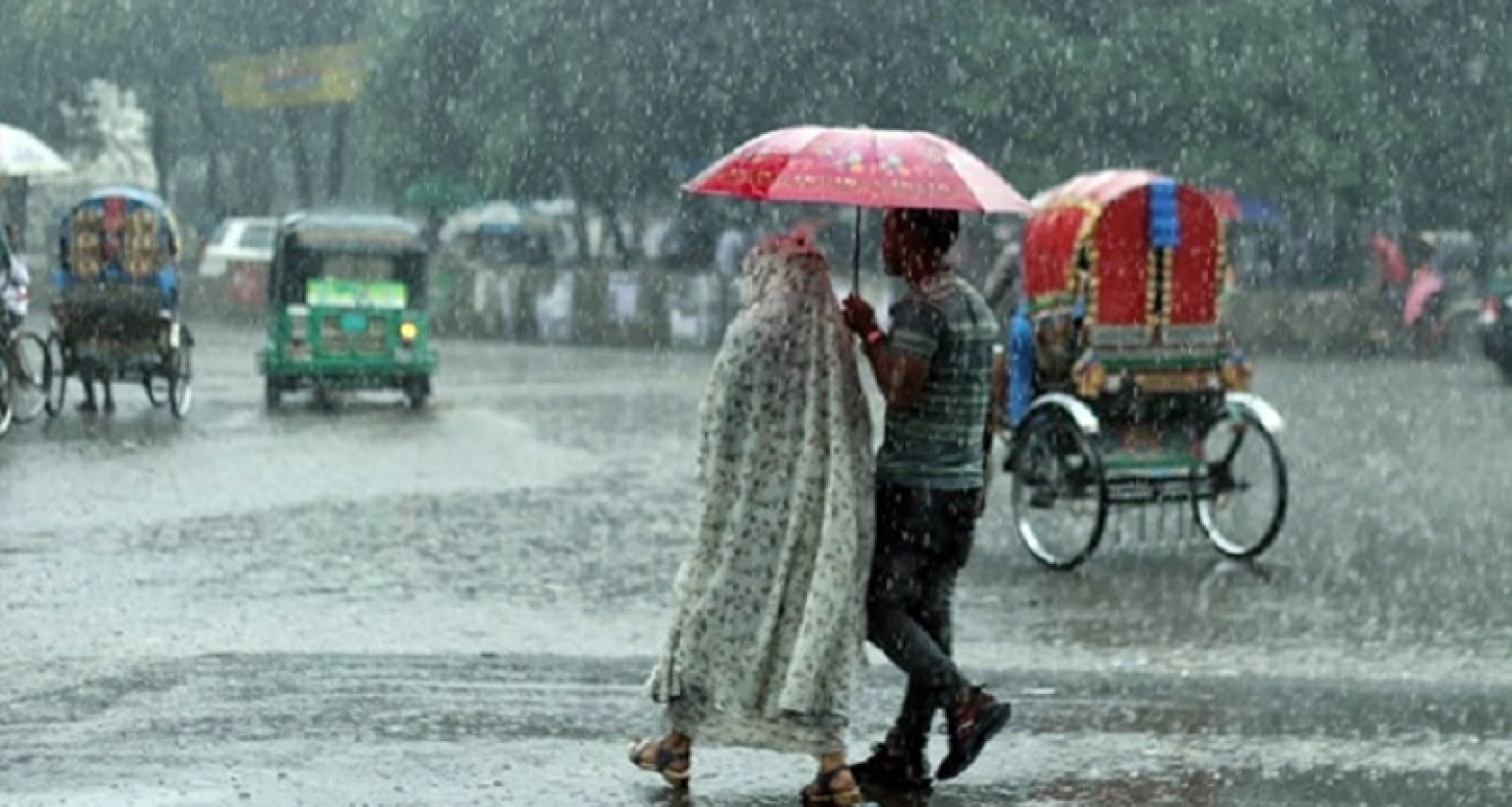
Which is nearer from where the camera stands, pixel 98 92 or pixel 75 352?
pixel 75 352

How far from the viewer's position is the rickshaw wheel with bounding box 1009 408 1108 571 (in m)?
13.7

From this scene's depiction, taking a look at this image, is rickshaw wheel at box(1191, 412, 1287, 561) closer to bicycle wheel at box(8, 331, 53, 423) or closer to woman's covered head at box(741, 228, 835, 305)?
woman's covered head at box(741, 228, 835, 305)

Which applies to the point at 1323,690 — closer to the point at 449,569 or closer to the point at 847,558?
the point at 847,558

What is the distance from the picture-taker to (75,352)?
23.8 m

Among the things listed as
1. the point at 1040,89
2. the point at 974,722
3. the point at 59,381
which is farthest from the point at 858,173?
the point at 1040,89

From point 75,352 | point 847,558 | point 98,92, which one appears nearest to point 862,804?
point 847,558

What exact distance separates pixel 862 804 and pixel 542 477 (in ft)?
36.1

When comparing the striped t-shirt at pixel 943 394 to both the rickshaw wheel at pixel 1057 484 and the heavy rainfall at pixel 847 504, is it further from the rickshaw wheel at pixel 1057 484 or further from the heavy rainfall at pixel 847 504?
the rickshaw wheel at pixel 1057 484

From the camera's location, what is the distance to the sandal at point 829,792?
24.6 feet

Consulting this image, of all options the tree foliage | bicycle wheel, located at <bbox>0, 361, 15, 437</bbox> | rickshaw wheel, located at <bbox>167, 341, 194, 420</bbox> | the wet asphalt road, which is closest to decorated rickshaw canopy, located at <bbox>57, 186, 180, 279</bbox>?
rickshaw wheel, located at <bbox>167, 341, 194, 420</bbox>

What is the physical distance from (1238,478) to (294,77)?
127 feet

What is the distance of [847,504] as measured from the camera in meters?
7.48

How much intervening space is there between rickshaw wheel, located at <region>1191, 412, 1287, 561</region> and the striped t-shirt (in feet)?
20.8

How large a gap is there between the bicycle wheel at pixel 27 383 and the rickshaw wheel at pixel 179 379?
0.99 metres
